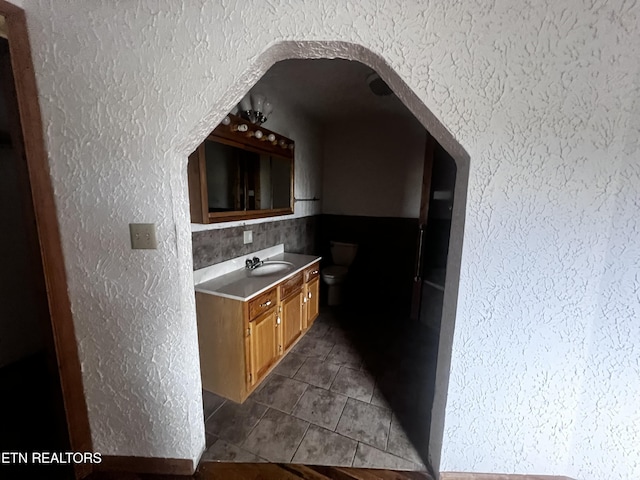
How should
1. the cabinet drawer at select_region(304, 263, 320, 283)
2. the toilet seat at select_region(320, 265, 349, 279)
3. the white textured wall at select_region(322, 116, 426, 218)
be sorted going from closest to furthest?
the cabinet drawer at select_region(304, 263, 320, 283)
the toilet seat at select_region(320, 265, 349, 279)
the white textured wall at select_region(322, 116, 426, 218)

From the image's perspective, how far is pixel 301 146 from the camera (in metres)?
3.05

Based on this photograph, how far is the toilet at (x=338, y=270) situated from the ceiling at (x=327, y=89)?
5.36 feet

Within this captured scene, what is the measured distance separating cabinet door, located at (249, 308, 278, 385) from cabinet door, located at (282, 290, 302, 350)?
5.4 inches

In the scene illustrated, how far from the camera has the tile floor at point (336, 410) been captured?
4.48 ft

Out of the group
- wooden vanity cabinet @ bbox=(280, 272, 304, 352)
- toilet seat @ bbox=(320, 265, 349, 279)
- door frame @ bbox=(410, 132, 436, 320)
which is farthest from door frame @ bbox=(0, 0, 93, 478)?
door frame @ bbox=(410, 132, 436, 320)

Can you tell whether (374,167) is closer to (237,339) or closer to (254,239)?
(254,239)

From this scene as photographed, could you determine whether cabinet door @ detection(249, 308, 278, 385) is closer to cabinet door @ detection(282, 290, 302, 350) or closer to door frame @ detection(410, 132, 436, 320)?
cabinet door @ detection(282, 290, 302, 350)

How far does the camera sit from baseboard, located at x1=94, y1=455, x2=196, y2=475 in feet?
4.13

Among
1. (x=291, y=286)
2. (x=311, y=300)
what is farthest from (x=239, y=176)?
(x=311, y=300)

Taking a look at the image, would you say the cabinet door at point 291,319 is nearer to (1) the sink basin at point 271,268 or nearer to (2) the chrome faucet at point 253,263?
(1) the sink basin at point 271,268

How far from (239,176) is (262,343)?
1252 mm

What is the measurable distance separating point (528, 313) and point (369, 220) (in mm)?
2567

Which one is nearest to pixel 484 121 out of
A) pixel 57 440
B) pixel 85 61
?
pixel 85 61

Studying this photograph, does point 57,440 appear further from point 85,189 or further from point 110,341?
point 85,189
